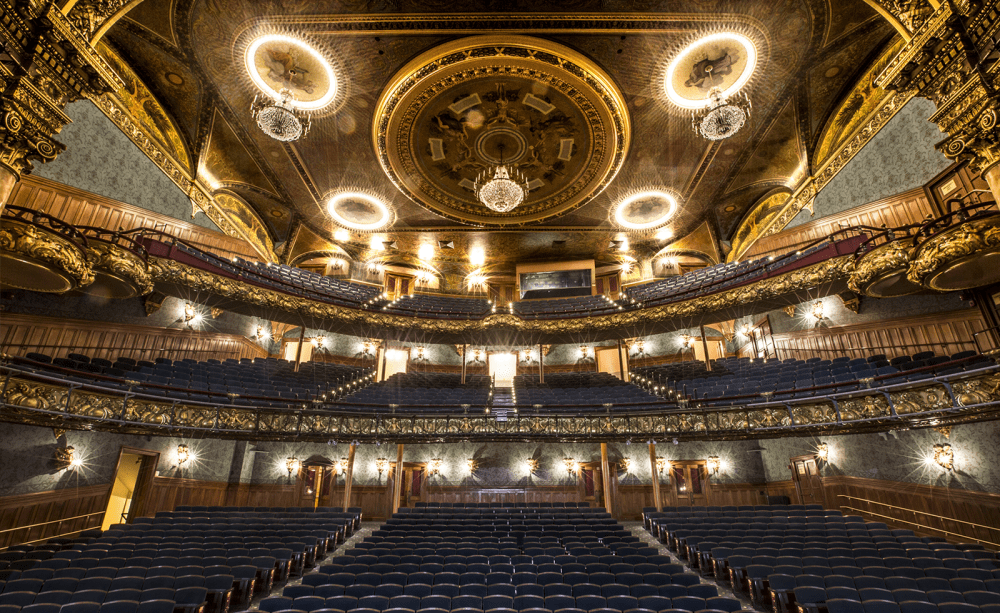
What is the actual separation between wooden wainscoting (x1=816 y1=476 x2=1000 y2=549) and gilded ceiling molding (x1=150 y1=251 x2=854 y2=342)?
5.41m

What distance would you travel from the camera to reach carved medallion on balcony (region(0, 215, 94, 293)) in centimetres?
684

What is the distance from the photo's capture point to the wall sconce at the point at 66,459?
962cm

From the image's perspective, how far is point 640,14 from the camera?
31.8 ft

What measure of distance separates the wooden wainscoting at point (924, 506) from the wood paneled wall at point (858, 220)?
6.62 m

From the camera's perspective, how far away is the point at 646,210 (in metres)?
16.7

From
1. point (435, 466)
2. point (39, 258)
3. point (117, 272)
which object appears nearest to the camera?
point (39, 258)

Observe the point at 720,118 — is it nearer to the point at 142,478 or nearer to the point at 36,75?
the point at 36,75

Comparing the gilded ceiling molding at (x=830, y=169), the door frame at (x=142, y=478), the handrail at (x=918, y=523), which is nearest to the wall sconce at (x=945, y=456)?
the handrail at (x=918, y=523)

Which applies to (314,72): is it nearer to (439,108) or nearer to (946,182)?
(439,108)

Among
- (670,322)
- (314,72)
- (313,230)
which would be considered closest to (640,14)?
(314,72)

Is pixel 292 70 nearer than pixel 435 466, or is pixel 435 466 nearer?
pixel 292 70

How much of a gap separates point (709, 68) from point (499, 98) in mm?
5576

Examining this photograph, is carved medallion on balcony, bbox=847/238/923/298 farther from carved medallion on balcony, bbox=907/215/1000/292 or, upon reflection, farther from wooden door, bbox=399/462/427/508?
wooden door, bbox=399/462/427/508

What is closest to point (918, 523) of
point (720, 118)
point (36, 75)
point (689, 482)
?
point (689, 482)
